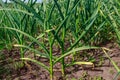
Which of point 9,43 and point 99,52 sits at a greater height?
point 9,43

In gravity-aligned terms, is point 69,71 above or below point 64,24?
below

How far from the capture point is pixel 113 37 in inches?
111

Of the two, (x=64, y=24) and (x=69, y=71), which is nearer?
(x=64, y=24)

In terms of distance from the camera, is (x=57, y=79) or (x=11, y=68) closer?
(x=57, y=79)

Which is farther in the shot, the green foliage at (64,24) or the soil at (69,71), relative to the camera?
the soil at (69,71)

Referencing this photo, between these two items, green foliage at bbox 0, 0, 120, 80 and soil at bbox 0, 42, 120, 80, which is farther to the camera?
soil at bbox 0, 42, 120, 80

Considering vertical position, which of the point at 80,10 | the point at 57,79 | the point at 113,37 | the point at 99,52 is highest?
the point at 80,10

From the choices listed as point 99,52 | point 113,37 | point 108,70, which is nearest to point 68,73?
point 108,70

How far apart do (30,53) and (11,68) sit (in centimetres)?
42

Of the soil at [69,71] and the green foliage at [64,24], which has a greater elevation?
the green foliage at [64,24]

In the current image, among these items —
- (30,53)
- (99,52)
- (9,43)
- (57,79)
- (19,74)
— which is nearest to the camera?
(57,79)

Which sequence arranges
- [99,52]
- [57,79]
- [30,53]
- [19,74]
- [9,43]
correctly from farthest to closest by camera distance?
[9,43] → [30,53] → [99,52] → [19,74] → [57,79]

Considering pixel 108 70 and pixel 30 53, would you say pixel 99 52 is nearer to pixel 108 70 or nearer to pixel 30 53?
pixel 108 70

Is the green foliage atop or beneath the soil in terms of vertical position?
atop
